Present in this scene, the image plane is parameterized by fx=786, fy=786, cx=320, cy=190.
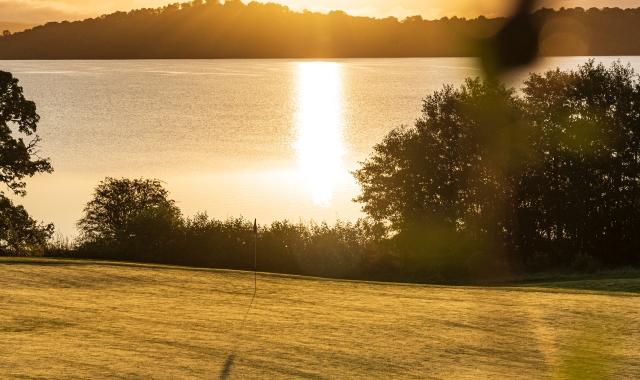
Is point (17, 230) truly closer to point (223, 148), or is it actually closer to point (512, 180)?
point (512, 180)

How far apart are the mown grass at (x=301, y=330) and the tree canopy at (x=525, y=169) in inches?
1008

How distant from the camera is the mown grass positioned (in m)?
15.2

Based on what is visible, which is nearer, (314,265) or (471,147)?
(314,265)

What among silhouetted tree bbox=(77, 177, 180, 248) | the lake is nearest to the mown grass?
silhouetted tree bbox=(77, 177, 180, 248)

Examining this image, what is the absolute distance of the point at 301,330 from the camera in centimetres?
1866

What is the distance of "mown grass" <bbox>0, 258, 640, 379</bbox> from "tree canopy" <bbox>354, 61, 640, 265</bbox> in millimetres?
25603

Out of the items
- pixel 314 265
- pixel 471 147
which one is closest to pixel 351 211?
pixel 471 147

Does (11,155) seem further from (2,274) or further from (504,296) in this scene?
(504,296)

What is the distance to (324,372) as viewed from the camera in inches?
587

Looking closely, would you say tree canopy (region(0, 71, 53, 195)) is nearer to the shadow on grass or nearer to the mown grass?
the mown grass

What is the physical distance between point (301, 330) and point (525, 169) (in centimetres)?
3957

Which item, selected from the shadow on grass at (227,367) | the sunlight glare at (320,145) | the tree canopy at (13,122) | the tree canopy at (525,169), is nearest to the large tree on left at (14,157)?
the tree canopy at (13,122)

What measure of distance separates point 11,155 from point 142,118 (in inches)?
4251

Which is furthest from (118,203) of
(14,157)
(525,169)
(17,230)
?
(525,169)
